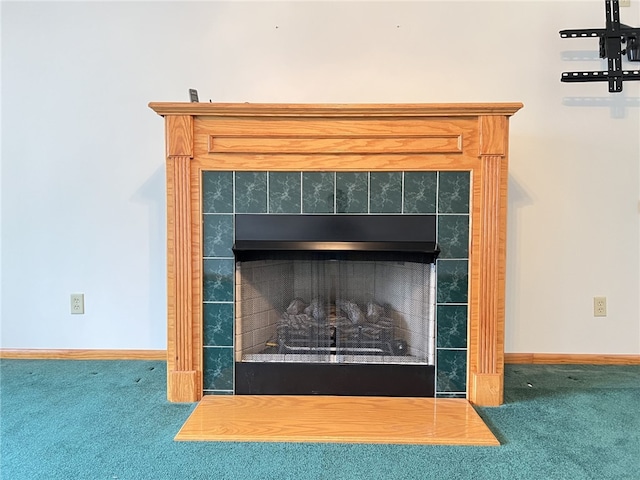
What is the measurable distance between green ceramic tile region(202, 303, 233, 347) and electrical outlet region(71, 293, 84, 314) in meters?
0.93

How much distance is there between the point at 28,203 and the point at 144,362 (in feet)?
3.54

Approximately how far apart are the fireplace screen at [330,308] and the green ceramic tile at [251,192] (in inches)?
9.6

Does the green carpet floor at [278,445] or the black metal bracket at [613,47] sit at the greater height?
the black metal bracket at [613,47]

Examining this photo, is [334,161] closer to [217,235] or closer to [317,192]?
[317,192]

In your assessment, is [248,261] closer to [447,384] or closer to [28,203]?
[447,384]

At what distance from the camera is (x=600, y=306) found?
209cm

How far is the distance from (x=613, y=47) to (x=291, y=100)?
1.66 meters

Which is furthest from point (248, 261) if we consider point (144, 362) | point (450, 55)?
point (450, 55)

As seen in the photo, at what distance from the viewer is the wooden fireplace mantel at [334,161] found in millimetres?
1611

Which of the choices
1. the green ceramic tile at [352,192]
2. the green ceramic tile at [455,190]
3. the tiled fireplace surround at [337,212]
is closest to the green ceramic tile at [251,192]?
the tiled fireplace surround at [337,212]

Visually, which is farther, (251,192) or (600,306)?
(600,306)

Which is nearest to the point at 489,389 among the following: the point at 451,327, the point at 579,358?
the point at 451,327

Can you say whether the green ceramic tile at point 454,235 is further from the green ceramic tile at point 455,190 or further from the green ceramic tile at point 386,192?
the green ceramic tile at point 386,192

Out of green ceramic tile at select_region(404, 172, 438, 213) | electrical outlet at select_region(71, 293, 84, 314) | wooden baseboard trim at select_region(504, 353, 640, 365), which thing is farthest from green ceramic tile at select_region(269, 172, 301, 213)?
wooden baseboard trim at select_region(504, 353, 640, 365)
